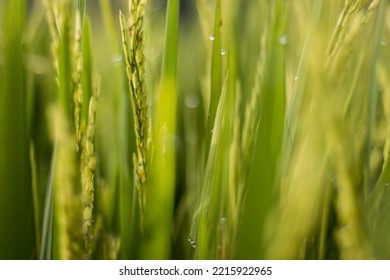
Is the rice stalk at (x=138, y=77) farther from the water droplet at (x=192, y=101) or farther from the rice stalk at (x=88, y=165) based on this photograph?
the water droplet at (x=192, y=101)

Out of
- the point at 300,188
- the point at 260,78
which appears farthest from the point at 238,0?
the point at 300,188

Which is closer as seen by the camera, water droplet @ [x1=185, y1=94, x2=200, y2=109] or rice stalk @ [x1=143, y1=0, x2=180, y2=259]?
rice stalk @ [x1=143, y1=0, x2=180, y2=259]

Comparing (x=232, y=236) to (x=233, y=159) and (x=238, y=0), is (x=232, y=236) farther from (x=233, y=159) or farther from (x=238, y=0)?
(x=238, y=0)

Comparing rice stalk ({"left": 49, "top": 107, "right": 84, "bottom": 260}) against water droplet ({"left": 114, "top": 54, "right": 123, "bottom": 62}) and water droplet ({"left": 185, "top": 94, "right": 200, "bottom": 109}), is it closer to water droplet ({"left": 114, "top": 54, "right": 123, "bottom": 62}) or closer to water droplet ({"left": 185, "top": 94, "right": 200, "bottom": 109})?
water droplet ({"left": 114, "top": 54, "right": 123, "bottom": 62})

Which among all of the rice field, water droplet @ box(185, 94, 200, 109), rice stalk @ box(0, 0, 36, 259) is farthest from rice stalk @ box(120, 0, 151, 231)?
water droplet @ box(185, 94, 200, 109)

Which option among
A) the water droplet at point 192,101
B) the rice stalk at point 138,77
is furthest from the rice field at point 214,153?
the water droplet at point 192,101

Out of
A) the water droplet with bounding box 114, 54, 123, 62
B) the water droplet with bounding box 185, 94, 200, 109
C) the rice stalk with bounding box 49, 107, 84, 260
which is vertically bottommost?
the rice stalk with bounding box 49, 107, 84, 260
